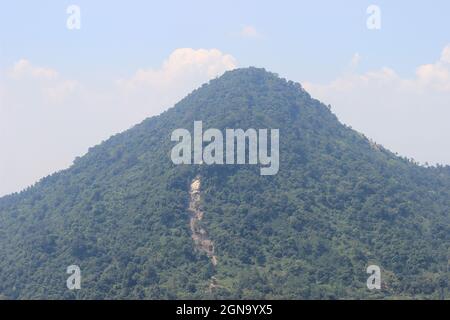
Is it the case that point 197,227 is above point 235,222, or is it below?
below

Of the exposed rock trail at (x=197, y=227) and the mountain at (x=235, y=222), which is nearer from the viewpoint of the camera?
the mountain at (x=235, y=222)

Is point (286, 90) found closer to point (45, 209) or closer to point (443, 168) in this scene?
point (443, 168)

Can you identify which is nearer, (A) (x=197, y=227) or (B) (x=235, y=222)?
(B) (x=235, y=222)
